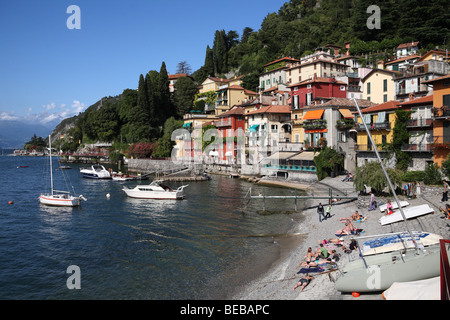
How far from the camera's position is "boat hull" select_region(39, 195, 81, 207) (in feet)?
123

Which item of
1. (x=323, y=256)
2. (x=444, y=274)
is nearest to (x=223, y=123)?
(x=323, y=256)

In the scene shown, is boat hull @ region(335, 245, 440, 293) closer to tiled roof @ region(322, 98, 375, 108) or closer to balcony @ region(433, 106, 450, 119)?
balcony @ region(433, 106, 450, 119)

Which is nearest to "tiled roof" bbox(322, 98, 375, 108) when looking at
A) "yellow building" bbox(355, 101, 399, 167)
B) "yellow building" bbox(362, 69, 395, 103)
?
"yellow building" bbox(362, 69, 395, 103)

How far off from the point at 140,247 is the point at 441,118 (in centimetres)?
2864

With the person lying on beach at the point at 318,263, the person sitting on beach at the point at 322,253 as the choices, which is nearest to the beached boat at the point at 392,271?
the person lying on beach at the point at 318,263

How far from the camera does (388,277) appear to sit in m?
12.8

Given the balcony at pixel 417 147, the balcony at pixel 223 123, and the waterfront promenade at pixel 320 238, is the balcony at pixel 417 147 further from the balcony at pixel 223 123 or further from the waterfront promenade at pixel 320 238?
the balcony at pixel 223 123

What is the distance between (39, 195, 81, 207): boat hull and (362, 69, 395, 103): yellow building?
44.1 m

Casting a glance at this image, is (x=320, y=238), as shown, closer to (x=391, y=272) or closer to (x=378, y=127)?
(x=391, y=272)

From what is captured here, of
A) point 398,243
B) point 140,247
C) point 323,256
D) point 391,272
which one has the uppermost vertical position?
point 398,243

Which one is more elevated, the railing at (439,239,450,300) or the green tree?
the green tree

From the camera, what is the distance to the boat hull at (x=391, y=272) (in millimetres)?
12539

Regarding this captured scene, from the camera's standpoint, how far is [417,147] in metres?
34.3

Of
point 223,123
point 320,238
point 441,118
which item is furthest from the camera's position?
point 223,123
